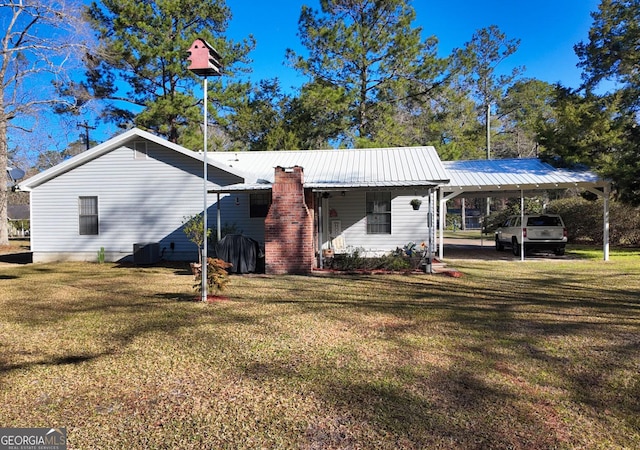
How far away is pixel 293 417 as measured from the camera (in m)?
3.16

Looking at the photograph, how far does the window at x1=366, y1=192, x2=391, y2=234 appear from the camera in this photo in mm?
14188

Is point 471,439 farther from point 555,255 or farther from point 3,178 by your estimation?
point 3,178

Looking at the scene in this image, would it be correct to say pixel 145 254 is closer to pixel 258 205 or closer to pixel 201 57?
pixel 258 205

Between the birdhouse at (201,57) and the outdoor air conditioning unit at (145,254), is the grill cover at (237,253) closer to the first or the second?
the outdoor air conditioning unit at (145,254)

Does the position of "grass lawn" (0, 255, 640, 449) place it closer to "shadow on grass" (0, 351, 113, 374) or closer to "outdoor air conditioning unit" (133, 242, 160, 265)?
"shadow on grass" (0, 351, 113, 374)

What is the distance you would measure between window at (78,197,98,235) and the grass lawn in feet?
21.8

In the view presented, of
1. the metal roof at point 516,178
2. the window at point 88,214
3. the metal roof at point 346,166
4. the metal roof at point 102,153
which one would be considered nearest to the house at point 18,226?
the metal roof at point 102,153

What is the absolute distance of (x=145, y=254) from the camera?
1328 centimetres

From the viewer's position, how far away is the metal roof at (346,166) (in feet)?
42.8

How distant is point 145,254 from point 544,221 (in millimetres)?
13679

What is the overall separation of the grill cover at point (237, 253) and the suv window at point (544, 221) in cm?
983

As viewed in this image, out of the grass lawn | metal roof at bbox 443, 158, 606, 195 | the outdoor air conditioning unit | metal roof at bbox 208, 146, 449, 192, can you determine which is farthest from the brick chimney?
metal roof at bbox 443, 158, 606, 195

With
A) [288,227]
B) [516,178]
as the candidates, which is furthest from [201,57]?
[516,178]

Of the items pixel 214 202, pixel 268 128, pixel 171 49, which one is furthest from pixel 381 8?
pixel 214 202
